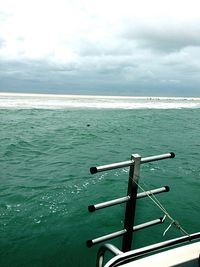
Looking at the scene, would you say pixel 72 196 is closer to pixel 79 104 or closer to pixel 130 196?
pixel 130 196

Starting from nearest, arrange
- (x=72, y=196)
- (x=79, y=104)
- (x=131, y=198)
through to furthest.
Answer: (x=131, y=198), (x=72, y=196), (x=79, y=104)

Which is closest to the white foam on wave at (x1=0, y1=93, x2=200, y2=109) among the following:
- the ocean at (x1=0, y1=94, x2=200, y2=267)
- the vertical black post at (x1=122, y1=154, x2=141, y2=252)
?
the ocean at (x1=0, y1=94, x2=200, y2=267)

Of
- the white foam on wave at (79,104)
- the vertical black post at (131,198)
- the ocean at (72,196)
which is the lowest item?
the ocean at (72,196)

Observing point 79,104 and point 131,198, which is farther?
point 79,104

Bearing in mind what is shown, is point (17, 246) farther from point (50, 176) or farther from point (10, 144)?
point (10, 144)

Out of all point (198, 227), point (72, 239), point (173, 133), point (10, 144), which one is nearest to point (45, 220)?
point (72, 239)

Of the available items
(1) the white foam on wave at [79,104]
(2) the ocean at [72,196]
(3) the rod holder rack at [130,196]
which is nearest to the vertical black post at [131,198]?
(3) the rod holder rack at [130,196]

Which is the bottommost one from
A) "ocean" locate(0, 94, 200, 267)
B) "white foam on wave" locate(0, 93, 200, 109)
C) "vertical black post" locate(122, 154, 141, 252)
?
"ocean" locate(0, 94, 200, 267)

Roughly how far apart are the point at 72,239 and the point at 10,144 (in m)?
12.3

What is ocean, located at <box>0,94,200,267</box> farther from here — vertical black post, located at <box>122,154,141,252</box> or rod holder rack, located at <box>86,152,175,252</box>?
rod holder rack, located at <box>86,152,175,252</box>

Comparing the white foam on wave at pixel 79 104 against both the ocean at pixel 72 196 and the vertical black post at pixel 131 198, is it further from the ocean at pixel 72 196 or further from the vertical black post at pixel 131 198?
the vertical black post at pixel 131 198

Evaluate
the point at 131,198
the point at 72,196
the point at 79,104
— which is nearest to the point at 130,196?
the point at 131,198

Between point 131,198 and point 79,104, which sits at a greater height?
point 79,104

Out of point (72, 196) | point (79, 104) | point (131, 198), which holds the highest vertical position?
point (79, 104)
